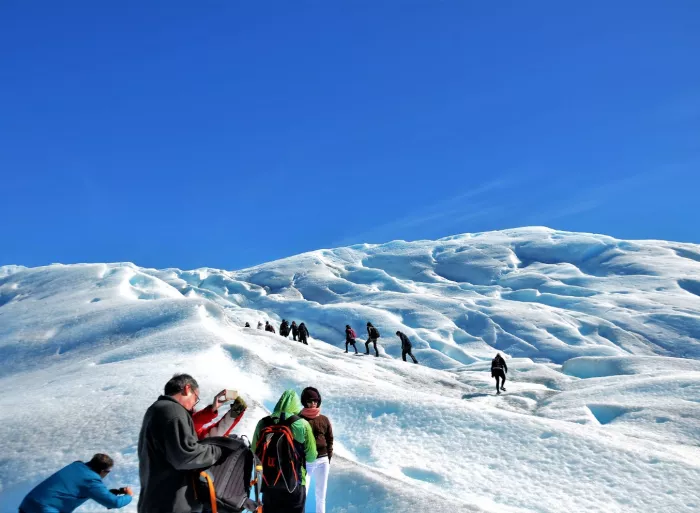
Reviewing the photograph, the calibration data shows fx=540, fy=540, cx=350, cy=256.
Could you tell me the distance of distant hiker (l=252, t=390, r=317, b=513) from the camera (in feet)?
16.2

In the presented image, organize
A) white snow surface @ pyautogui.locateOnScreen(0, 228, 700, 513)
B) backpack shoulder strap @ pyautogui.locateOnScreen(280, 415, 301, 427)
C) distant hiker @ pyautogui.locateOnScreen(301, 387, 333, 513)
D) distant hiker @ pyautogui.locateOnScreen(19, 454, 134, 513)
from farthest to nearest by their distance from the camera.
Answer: white snow surface @ pyautogui.locateOnScreen(0, 228, 700, 513), distant hiker @ pyautogui.locateOnScreen(301, 387, 333, 513), backpack shoulder strap @ pyautogui.locateOnScreen(280, 415, 301, 427), distant hiker @ pyautogui.locateOnScreen(19, 454, 134, 513)

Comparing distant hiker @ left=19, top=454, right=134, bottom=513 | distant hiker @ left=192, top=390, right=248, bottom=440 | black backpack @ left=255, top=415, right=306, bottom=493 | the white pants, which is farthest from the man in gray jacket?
the white pants

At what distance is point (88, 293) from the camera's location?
27.0m

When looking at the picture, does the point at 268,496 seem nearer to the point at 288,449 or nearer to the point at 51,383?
the point at 288,449

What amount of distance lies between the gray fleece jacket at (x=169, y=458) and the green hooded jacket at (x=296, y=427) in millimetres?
1322

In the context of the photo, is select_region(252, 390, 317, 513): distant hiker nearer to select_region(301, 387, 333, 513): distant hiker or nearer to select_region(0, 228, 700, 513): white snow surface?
select_region(301, 387, 333, 513): distant hiker

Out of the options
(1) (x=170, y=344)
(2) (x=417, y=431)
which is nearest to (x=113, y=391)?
(1) (x=170, y=344)

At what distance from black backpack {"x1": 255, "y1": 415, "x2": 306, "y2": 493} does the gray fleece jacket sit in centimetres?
120

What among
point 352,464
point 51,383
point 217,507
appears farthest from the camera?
point 51,383

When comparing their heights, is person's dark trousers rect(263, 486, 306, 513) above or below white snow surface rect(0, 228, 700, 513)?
below

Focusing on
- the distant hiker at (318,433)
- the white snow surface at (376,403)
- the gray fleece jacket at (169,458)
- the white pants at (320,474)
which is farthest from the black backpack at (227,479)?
the white snow surface at (376,403)

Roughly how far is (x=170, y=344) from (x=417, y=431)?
27.5 ft

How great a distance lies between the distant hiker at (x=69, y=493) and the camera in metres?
4.52

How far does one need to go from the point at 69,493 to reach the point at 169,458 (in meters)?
1.64
